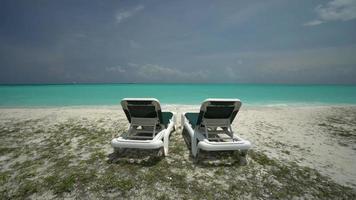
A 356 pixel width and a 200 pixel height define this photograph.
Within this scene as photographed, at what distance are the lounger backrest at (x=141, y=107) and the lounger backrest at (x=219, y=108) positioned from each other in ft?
3.62

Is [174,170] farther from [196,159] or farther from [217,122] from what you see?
[217,122]

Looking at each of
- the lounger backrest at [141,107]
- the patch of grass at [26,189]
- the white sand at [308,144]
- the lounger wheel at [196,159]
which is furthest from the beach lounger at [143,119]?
the white sand at [308,144]

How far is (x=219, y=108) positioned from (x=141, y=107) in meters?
1.84

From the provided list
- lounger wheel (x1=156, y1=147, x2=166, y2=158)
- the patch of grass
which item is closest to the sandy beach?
the patch of grass

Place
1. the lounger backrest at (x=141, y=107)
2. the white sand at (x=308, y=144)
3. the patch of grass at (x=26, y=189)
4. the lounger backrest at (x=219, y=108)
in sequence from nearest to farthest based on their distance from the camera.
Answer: the patch of grass at (x=26, y=189) < the white sand at (x=308, y=144) < the lounger backrest at (x=219, y=108) < the lounger backrest at (x=141, y=107)

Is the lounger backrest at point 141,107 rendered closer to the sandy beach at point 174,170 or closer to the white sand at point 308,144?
the sandy beach at point 174,170

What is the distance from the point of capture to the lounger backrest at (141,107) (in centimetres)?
391

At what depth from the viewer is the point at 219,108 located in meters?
3.93

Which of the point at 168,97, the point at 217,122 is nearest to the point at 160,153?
the point at 217,122

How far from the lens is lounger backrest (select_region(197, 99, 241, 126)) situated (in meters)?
3.77

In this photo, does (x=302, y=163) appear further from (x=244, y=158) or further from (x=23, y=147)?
(x=23, y=147)

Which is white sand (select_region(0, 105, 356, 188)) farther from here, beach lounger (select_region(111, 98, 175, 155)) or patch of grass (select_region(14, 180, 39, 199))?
patch of grass (select_region(14, 180, 39, 199))

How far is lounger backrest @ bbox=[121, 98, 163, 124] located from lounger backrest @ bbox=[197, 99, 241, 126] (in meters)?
1.10

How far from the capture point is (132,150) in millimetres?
4273
